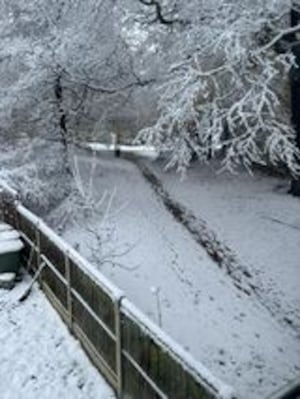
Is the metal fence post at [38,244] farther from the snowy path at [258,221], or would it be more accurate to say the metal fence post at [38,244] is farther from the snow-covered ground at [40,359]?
the snowy path at [258,221]

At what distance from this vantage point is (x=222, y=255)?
14.3 metres

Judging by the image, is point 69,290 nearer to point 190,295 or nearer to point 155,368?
point 155,368

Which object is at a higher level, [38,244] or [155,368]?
[155,368]

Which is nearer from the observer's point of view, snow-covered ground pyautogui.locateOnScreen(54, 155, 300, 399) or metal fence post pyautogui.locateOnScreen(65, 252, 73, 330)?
metal fence post pyautogui.locateOnScreen(65, 252, 73, 330)

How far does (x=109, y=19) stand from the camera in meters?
17.3

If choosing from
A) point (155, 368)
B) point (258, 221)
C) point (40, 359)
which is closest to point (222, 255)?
point (258, 221)

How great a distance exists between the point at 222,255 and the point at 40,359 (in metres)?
6.50

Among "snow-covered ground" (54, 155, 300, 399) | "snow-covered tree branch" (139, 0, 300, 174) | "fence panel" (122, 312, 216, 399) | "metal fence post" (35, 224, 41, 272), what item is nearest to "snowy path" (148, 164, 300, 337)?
"snow-covered ground" (54, 155, 300, 399)

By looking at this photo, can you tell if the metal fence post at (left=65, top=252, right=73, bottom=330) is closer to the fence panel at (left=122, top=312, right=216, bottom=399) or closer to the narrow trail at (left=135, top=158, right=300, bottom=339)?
the fence panel at (left=122, top=312, right=216, bottom=399)

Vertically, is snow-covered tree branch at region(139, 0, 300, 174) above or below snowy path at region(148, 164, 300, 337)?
above

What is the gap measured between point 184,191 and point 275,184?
9.79 feet

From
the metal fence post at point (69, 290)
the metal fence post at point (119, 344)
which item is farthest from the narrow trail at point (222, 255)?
the metal fence post at point (119, 344)

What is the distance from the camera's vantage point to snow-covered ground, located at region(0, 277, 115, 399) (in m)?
7.96

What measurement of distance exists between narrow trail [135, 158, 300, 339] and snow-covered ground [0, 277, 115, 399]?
164 inches
